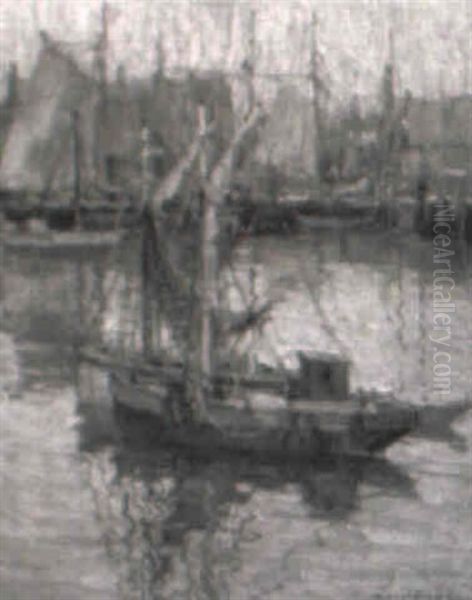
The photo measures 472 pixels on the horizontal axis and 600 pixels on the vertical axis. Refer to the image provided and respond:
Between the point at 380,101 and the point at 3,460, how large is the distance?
3.38 feet

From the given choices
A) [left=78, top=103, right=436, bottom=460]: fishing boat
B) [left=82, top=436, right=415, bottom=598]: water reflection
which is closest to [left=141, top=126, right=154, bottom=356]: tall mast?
[left=78, top=103, right=436, bottom=460]: fishing boat

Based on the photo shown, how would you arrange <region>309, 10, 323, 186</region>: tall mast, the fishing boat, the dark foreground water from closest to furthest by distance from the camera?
1. the dark foreground water
2. <region>309, 10, 323, 186</region>: tall mast
3. the fishing boat

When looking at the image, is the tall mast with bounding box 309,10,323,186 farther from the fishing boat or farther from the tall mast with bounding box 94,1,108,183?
the tall mast with bounding box 94,1,108,183

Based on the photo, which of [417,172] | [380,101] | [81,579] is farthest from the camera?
[417,172]

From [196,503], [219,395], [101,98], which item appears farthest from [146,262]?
[196,503]

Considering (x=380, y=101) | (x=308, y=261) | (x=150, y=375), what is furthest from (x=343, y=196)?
(x=150, y=375)

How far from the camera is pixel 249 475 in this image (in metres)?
2.69

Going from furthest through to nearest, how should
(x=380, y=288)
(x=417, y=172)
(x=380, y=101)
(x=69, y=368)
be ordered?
(x=380, y=288) → (x=69, y=368) → (x=417, y=172) → (x=380, y=101)

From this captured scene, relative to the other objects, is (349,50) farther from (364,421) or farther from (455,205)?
(364,421)

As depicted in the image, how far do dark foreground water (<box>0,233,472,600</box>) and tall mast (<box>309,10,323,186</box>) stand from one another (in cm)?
18

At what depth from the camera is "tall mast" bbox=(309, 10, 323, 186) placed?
2418 millimetres

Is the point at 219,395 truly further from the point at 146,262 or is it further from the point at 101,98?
the point at 101,98

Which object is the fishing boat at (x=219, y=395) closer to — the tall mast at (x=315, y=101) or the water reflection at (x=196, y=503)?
the water reflection at (x=196, y=503)

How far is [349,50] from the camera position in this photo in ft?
8.20
